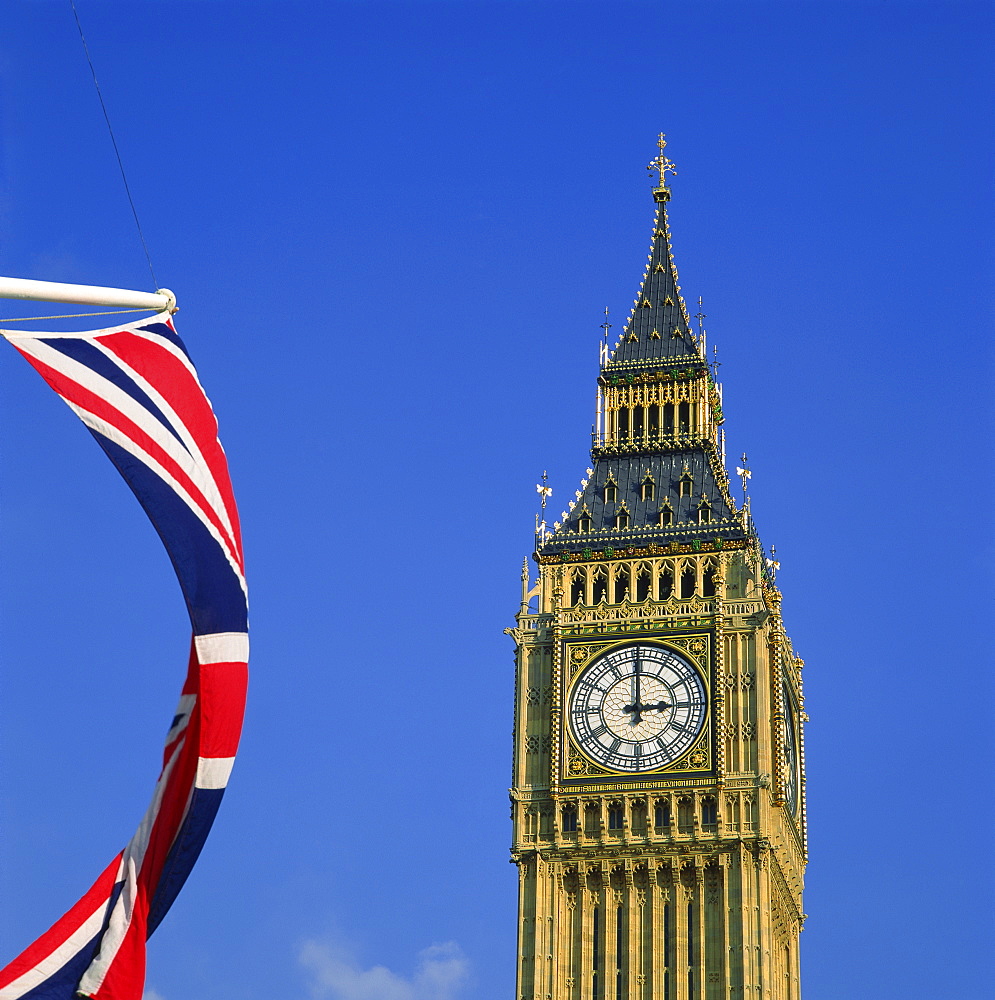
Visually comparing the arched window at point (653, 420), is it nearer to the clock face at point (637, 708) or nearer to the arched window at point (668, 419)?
the arched window at point (668, 419)

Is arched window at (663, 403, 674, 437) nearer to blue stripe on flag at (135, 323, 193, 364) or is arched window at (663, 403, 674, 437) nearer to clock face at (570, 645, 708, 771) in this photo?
clock face at (570, 645, 708, 771)

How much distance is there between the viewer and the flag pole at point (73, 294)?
95.6 feet

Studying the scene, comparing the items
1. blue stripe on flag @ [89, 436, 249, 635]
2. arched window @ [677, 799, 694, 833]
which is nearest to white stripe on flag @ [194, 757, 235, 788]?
blue stripe on flag @ [89, 436, 249, 635]

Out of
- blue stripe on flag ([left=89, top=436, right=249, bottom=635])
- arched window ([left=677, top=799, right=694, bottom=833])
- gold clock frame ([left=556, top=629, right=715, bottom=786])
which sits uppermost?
gold clock frame ([left=556, top=629, right=715, bottom=786])

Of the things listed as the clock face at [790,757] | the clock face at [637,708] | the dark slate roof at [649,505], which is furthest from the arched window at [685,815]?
the dark slate roof at [649,505]

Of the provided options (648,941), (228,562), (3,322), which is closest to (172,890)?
(228,562)

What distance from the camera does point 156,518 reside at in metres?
32.0

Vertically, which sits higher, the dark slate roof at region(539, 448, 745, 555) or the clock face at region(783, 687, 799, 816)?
the dark slate roof at region(539, 448, 745, 555)

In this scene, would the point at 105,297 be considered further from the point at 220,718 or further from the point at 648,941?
the point at 648,941

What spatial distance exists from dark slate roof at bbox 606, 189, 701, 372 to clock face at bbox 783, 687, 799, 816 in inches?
632

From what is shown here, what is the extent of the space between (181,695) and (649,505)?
62121 mm

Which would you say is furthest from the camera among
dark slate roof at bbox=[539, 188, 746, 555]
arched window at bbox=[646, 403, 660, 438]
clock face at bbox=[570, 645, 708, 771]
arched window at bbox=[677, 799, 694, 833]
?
arched window at bbox=[646, 403, 660, 438]

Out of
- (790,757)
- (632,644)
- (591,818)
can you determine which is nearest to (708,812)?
(591,818)

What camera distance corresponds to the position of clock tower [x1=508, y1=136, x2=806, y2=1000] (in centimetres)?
8469
